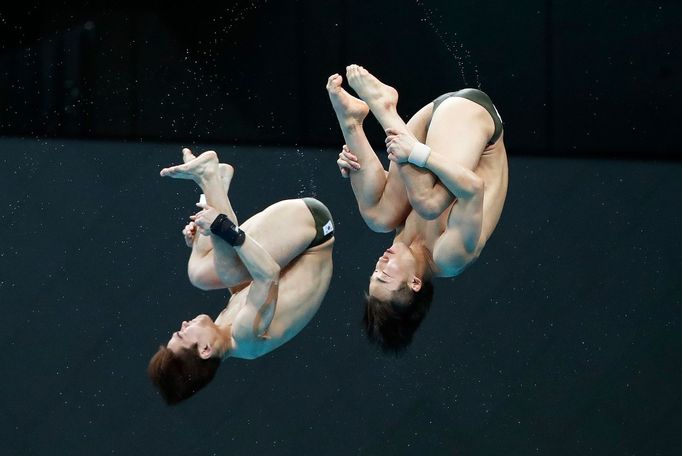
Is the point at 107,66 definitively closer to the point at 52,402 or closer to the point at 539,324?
the point at 52,402

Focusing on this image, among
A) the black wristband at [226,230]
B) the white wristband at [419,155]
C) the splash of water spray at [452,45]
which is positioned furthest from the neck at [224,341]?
the splash of water spray at [452,45]

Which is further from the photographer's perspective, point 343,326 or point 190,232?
point 343,326

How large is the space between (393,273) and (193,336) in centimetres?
67

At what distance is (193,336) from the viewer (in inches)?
151

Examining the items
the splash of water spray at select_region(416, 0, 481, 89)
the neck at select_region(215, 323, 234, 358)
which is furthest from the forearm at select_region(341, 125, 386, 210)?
the splash of water spray at select_region(416, 0, 481, 89)

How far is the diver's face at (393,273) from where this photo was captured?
12.4 feet

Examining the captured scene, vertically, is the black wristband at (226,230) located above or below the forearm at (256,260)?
above

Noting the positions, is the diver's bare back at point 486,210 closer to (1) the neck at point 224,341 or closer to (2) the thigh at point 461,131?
(2) the thigh at point 461,131

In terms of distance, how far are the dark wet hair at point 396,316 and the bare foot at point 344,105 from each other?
55 centimetres

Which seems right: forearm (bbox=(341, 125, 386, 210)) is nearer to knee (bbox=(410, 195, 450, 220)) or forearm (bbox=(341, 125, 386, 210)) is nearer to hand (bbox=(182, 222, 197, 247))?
knee (bbox=(410, 195, 450, 220))

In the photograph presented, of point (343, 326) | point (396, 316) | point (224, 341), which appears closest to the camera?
point (396, 316)

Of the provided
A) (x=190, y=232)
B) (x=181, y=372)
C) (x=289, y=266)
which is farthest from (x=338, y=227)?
(x=181, y=372)

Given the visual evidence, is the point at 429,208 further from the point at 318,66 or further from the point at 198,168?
the point at 318,66

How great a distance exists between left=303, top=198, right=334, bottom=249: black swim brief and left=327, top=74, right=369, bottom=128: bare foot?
347mm
